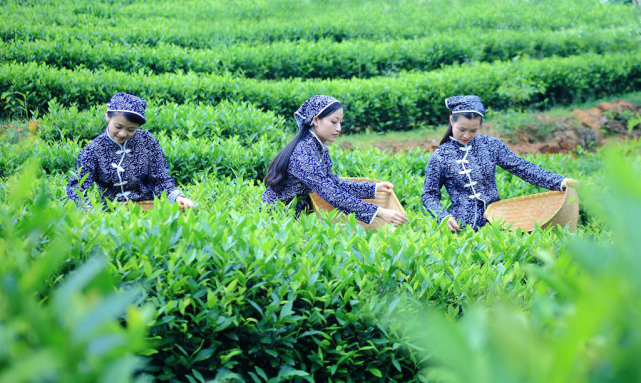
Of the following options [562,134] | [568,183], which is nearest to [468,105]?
[568,183]

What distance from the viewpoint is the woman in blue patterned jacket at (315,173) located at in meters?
3.52

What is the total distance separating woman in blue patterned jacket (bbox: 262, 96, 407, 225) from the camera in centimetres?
352

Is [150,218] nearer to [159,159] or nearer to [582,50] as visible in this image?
[159,159]

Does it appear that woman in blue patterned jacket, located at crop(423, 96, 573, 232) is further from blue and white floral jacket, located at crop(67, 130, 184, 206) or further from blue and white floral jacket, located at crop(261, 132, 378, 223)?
blue and white floral jacket, located at crop(67, 130, 184, 206)

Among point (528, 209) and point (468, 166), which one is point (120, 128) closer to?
point (468, 166)

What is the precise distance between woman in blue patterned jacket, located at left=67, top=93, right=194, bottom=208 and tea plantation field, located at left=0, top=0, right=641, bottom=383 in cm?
24

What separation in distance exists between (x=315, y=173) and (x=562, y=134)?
19.2 feet

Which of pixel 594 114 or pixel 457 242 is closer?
pixel 457 242

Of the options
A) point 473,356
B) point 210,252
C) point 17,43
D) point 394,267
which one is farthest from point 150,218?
point 17,43

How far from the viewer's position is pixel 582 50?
1201cm

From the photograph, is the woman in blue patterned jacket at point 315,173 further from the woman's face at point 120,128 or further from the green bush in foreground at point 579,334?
the green bush in foreground at point 579,334

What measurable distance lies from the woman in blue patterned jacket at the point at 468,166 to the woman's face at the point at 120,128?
2.20 m

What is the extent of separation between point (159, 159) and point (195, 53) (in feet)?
20.7

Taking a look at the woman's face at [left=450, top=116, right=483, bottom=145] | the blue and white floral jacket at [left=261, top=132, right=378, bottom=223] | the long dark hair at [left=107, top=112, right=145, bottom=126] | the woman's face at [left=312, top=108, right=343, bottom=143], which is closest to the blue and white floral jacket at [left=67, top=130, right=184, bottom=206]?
the long dark hair at [left=107, top=112, right=145, bottom=126]
